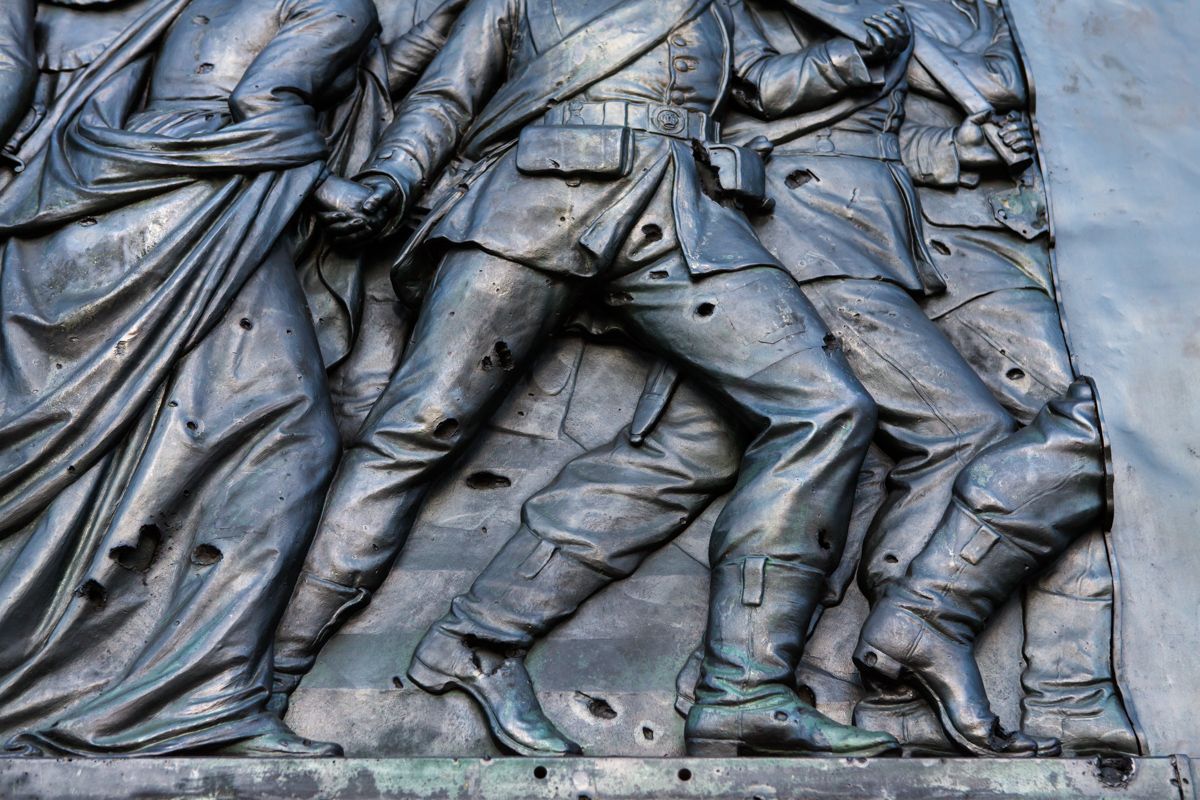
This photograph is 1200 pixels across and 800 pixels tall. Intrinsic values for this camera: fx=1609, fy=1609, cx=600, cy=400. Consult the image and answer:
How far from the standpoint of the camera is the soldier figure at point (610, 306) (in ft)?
14.8

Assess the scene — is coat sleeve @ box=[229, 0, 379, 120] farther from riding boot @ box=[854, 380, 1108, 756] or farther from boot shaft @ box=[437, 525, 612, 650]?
riding boot @ box=[854, 380, 1108, 756]

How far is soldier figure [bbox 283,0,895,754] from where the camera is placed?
4.51 meters

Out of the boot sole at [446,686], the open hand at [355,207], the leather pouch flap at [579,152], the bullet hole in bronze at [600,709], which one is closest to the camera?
the boot sole at [446,686]

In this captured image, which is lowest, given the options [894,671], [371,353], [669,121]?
[894,671]

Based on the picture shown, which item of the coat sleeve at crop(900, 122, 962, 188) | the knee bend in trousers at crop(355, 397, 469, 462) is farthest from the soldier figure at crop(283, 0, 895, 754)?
the coat sleeve at crop(900, 122, 962, 188)

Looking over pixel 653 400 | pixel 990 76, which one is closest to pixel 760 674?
pixel 653 400

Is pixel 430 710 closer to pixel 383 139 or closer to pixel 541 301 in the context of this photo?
pixel 541 301

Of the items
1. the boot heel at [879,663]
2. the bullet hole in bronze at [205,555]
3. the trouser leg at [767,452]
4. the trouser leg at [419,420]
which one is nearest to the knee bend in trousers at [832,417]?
the trouser leg at [767,452]

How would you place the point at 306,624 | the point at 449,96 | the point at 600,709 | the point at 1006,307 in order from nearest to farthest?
the point at 600,709
the point at 306,624
the point at 1006,307
the point at 449,96

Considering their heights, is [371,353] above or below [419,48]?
below

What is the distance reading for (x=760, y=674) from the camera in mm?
4387

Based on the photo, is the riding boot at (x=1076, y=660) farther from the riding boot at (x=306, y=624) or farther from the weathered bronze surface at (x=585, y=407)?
the riding boot at (x=306, y=624)

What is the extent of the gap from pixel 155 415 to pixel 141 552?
0.42 m

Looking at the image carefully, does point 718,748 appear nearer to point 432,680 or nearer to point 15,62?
point 432,680
